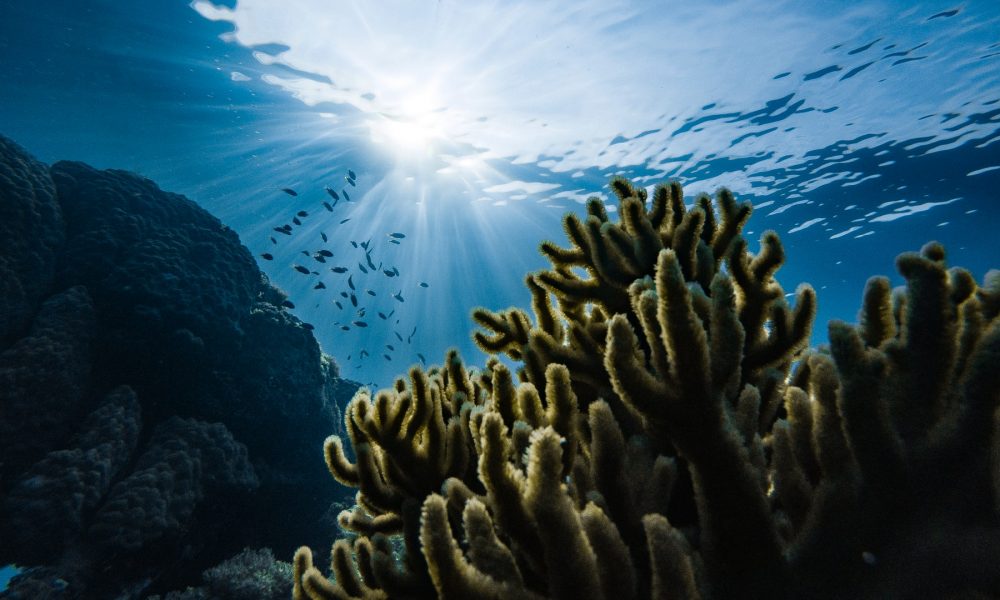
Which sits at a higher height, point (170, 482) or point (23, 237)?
point (23, 237)

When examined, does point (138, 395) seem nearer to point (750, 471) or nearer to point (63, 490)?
point (63, 490)

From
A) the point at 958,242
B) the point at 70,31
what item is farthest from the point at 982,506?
the point at 958,242

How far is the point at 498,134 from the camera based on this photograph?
1873 cm

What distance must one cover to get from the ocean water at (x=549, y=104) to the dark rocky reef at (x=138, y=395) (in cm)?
424

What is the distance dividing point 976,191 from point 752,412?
80.9 ft

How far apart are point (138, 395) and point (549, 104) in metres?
14.9

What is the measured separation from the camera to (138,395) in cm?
965

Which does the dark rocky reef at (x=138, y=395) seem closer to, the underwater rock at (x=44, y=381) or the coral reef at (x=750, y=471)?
the underwater rock at (x=44, y=381)

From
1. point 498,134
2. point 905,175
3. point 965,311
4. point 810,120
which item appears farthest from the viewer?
point 498,134

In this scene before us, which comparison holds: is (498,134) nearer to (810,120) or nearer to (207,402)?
(810,120)

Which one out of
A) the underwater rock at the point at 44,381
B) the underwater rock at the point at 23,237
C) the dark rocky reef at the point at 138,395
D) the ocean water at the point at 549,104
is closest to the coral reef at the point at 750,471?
the dark rocky reef at the point at 138,395

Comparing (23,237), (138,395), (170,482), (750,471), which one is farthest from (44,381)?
(750,471)

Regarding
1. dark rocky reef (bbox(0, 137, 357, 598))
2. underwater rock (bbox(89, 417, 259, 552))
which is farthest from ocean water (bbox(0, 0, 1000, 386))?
underwater rock (bbox(89, 417, 259, 552))

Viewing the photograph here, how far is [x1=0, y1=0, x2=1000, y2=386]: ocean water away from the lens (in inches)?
495
